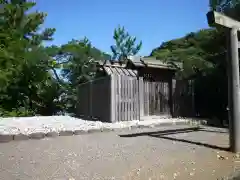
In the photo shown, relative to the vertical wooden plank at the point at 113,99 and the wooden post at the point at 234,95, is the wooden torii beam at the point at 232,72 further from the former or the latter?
the vertical wooden plank at the point at 113,99

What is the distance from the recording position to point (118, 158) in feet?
16.0

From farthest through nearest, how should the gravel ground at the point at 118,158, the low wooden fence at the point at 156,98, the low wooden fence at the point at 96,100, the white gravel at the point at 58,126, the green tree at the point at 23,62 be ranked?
the green tree at the point at 23,62
the low wooden fence at the point at 156,98
the low wooden fence at the point at 96,100
the white gravel at the point at 58,126
the gravel ground at the point at 118,158

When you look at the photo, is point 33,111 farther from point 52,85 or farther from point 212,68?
point 212,68

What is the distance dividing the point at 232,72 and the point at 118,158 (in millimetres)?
3187

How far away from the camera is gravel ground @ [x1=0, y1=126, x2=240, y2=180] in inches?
154

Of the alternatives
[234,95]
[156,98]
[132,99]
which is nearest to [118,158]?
[234,95]

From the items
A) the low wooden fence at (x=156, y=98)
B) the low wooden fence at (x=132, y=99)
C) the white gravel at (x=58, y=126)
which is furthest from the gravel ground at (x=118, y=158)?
the low wooden fence at (x=156, y=98)

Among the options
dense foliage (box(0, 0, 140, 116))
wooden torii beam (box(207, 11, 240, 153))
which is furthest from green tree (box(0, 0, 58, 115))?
wooden torii beam (box(207, 11, 240, 153))

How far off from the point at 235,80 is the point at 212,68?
20.7 feet

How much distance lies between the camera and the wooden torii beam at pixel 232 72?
18.4 ft

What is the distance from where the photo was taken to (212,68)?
1181cm

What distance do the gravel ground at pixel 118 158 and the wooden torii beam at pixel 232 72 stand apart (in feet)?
1.44

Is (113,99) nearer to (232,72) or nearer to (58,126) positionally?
(58,126)

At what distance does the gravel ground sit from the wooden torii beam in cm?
44
